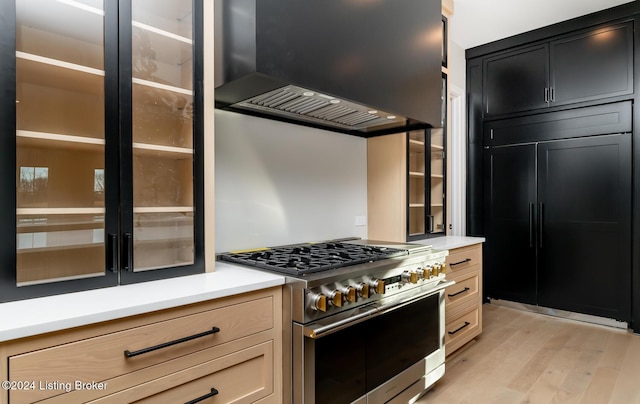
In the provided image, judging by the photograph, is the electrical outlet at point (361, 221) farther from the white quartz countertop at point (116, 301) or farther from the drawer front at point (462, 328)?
the white quartz countertop at point (116, 301)

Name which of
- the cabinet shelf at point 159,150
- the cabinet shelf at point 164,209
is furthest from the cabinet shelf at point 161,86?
the cabinet shelf at point 164,209

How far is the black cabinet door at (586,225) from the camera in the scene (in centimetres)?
318

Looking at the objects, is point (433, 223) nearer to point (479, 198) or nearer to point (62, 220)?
point (479, 198)

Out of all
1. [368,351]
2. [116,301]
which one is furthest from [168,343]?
[368,351]

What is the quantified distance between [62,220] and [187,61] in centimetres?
80

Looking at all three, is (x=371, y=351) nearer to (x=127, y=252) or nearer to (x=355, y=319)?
(x=355, y=319)

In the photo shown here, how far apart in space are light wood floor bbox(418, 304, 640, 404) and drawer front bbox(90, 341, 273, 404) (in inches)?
45.6

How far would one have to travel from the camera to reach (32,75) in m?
1.20

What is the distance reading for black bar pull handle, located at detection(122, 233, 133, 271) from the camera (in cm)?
135

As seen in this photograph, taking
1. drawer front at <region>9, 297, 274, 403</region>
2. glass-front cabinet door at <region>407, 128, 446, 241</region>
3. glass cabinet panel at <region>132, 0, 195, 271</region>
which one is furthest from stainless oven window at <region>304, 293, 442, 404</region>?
glass-front cabinet door at <region>407, 128, 446, 241</region>

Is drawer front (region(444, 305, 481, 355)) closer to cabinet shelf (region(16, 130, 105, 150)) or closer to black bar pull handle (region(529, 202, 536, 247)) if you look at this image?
black bar pull handle (region(529, 202, 536, 247))

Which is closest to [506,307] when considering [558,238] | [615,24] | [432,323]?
[558,238]

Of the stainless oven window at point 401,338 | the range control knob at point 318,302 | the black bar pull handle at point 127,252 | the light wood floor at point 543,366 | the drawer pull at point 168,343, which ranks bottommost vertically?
the light wood floor at point 543,366

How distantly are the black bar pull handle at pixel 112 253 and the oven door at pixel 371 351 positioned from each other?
72 centimetres
